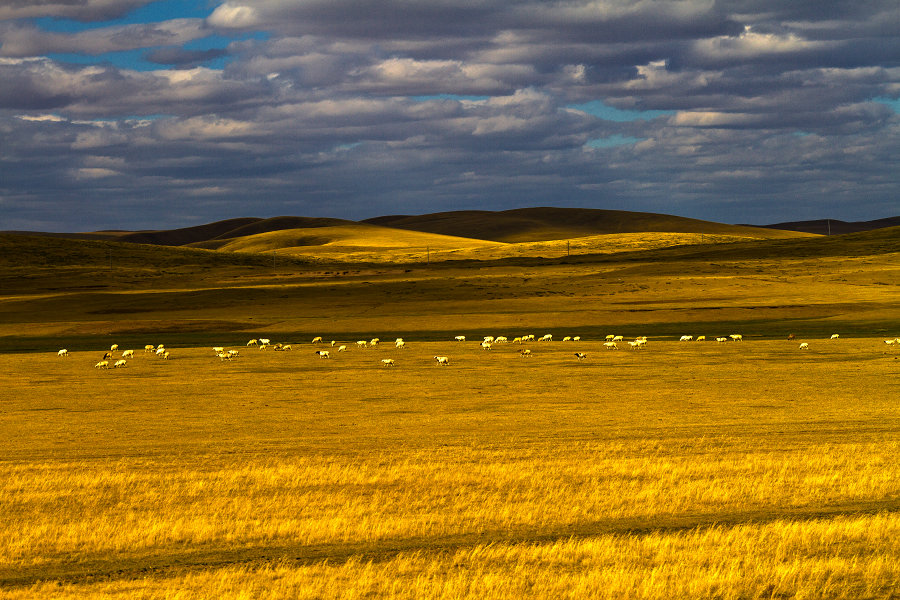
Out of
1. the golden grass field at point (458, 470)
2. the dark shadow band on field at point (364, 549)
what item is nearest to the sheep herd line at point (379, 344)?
the golden grass field at point (458, 470)

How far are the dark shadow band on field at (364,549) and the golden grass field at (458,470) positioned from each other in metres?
0.07

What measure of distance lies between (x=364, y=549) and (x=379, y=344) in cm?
4848

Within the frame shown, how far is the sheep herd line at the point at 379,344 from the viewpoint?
51.5 meters

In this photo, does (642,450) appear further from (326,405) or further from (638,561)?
(326,405)

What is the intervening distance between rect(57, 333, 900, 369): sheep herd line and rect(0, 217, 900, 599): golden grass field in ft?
3.33

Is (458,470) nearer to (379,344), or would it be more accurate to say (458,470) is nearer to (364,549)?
(364,549)

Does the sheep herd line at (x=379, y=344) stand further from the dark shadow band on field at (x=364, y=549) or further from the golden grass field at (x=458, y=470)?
the dark shadow band on field at (x=364, y=549)

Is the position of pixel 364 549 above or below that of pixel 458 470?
above

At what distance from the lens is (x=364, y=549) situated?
15.2 meters

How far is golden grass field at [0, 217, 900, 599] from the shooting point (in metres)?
13.6

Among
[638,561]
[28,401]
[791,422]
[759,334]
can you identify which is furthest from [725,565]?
[759,334]

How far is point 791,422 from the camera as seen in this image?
2886cm

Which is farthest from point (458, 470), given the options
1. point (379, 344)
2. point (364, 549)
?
point (379, 344)

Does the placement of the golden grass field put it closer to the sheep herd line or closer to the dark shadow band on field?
the dark shadow band on field
